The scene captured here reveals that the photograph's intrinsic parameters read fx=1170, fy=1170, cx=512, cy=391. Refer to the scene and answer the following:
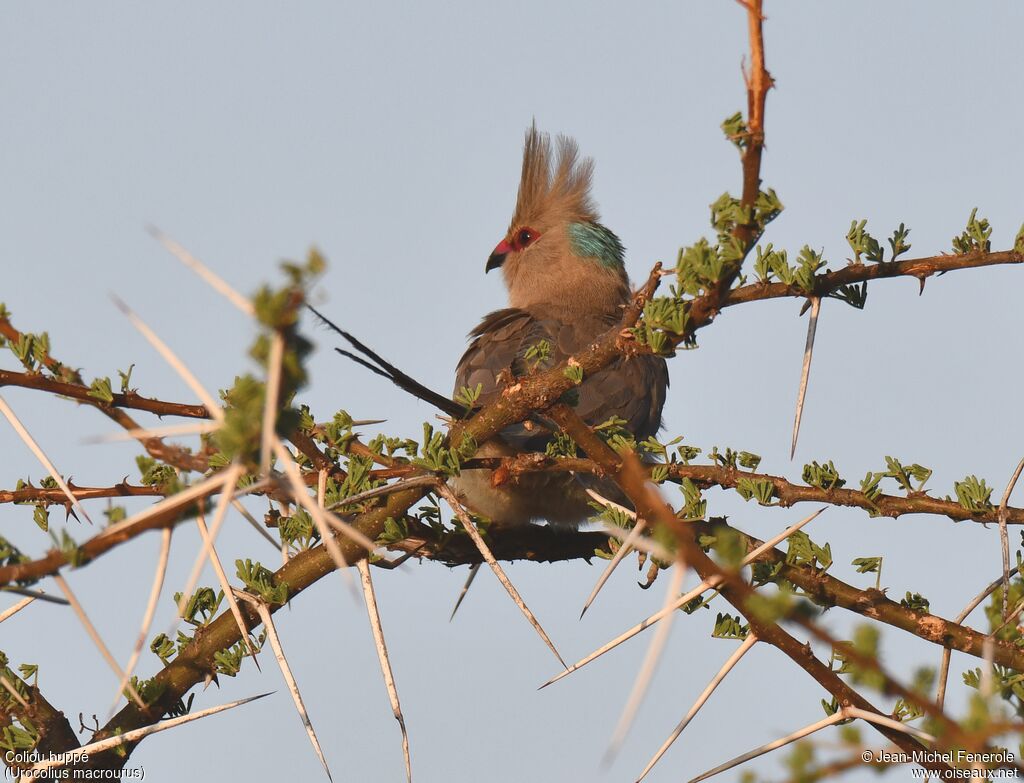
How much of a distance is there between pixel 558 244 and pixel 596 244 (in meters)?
0.26

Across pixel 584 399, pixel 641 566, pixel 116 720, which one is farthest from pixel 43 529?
pixel 584 399

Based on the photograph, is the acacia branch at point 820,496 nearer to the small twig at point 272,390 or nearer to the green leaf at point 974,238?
the green leaf at point 974,238

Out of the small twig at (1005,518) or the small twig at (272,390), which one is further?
the small twig at (1005,518)

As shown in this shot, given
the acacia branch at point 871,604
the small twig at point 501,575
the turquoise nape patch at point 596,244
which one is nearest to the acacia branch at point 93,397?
the small twig at point 501,575

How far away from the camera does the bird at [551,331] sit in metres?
5.05

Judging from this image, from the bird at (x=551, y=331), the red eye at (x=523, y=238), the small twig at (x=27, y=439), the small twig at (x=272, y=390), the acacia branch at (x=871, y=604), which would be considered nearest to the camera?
the small twig at (x=272, y=390)

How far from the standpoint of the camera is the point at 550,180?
8508 millimetres

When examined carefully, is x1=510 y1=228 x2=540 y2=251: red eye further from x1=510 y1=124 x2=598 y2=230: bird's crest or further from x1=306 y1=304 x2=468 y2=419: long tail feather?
x1=306 y1=304 x2=468 y2=419: long tail feather

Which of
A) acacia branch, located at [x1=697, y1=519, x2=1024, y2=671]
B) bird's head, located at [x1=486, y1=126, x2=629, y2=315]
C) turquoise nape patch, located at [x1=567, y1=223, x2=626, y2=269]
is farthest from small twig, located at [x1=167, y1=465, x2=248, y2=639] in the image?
turquoise nape patch, located at [x1=567, y1=223, x2=626, y2=269]

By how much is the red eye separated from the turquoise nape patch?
302 mm

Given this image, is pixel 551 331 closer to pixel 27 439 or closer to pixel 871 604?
pixel 871 604

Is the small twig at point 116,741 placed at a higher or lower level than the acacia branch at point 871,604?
lower

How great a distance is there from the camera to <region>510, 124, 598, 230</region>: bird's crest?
8.44m

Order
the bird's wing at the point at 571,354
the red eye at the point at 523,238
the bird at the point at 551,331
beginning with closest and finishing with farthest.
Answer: the bird at the point at 551,331
the bird's wing at the point at 571,354
the red eye at the point at 523,238
